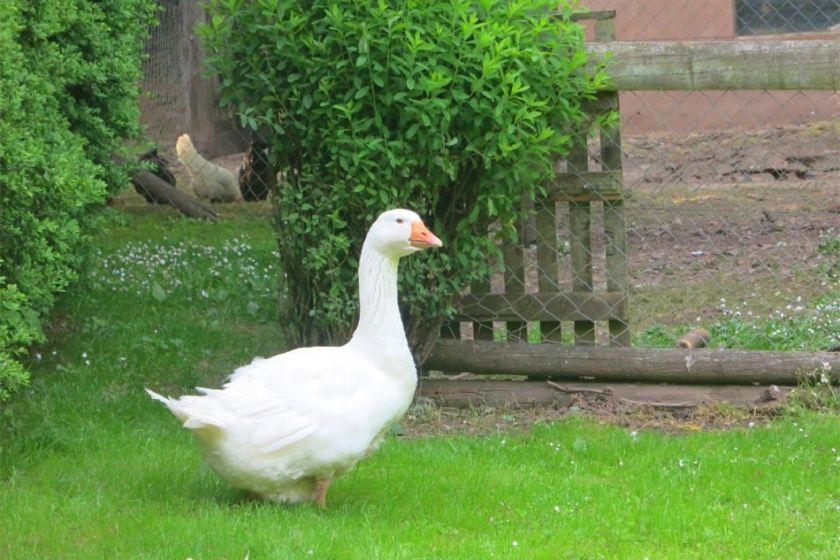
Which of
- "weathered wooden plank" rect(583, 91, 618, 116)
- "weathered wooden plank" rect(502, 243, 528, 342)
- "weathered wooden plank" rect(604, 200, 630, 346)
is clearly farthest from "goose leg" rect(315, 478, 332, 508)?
"weathered wooden plank" rect(583, 91, 618, 116)

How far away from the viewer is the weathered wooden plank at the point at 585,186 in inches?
321

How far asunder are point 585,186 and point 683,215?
394 cm

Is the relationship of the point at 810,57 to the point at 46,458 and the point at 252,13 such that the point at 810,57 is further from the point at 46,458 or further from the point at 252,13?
the point at 46,458

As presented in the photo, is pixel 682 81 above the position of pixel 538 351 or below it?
above

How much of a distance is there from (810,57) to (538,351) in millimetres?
2349

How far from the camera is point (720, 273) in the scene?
10.7 meters

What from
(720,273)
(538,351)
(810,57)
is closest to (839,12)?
(720,273)


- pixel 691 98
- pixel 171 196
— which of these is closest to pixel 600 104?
pixel 691 98

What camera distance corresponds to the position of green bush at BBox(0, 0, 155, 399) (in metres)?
6.61

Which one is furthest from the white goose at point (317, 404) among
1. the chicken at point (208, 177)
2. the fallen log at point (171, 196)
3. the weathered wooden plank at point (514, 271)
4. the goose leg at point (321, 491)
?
the chicken at point (208, 177)

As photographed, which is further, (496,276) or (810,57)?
(496,276)

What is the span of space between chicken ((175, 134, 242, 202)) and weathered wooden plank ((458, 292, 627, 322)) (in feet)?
23.5

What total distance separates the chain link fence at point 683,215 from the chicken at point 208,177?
24mm

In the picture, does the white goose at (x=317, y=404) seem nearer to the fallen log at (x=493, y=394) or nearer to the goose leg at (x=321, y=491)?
the goose leg at (x=321, y=491)
